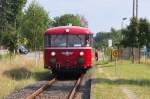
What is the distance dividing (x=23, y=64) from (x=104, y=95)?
20.5m

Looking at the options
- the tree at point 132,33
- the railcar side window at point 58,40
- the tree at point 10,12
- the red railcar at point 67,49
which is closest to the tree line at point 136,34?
the tree at point 132,33

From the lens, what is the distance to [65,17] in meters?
123

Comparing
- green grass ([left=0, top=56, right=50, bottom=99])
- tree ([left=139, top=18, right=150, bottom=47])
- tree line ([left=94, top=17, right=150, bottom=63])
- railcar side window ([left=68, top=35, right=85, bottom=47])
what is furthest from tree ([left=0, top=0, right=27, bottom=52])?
railcar side window ([left=68, top=35, right=85, bottom=47])

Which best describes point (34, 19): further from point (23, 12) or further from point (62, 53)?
point (23, 12)

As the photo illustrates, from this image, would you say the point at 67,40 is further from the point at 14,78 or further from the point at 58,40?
the point at 14,78

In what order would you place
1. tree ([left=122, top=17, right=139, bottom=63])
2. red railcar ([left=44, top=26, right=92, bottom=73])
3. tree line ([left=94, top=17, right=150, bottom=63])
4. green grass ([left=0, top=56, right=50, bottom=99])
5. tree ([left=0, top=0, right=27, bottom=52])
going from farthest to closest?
tree ([left=0, top=0, right=27, bottom=52]) → tree line ([left=94, top=17, right=150, bottom=63]) → tree ([left=122, top=17, right=139, bottom=63]) → red railcar ([left=44, top=26, right=92, bottom=73]) → green grass ([left=0, top=56, right=50, bottom=99])

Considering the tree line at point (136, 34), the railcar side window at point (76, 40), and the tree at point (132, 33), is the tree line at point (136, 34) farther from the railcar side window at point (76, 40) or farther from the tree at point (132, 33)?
the railcar side window at point (76, 40)

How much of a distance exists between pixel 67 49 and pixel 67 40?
28.4 inches

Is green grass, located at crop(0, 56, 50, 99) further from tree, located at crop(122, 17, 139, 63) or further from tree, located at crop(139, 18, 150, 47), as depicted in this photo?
tree, located at crop(139, 18, 150, 47)

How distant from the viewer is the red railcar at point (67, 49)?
1214 inches

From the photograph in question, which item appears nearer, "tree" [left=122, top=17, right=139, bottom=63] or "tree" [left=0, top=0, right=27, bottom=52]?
"tree" [left=122, top=17, right=139, bottom=63]

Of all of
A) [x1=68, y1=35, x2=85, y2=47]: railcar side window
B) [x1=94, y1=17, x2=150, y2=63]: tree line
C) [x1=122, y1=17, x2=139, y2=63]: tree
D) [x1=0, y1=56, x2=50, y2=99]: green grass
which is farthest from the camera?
[x1=94, y1=17, x2=150, y2=63]: tree line

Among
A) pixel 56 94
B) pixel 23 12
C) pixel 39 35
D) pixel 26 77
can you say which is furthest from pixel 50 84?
pixel 23 12

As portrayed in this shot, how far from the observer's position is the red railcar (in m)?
30.8
